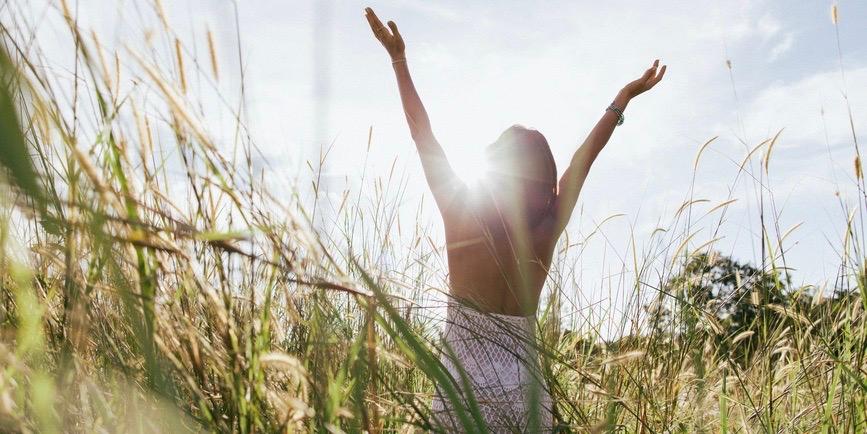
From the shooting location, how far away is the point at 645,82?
3203mm

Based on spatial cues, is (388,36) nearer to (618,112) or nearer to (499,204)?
(499,204)

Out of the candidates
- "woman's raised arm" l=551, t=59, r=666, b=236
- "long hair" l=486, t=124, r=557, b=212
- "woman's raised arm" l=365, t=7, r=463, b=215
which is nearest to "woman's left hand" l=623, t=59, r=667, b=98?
"woman's raised arm" l=551, t=59, r=666, b=236

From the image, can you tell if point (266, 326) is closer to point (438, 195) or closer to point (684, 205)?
point (438, 195)

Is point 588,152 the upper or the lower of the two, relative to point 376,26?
lower

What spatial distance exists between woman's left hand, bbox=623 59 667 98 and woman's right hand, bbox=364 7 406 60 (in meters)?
1.09

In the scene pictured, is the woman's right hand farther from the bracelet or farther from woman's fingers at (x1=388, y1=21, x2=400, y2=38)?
the bracelet

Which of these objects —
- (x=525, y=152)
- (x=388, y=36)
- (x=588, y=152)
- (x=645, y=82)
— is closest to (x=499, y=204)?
(x=525, y=152)

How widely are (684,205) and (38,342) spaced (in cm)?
213

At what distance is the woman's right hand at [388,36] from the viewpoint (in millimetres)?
2720

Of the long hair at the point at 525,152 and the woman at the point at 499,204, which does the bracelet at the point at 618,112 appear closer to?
the woman at the point at 499,204

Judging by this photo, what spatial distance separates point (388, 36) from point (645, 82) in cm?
127

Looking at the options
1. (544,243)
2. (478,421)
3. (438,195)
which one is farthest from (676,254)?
(478,421)

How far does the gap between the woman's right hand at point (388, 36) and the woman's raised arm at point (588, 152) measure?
855 millimetres

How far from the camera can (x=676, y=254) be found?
7.51 feet
